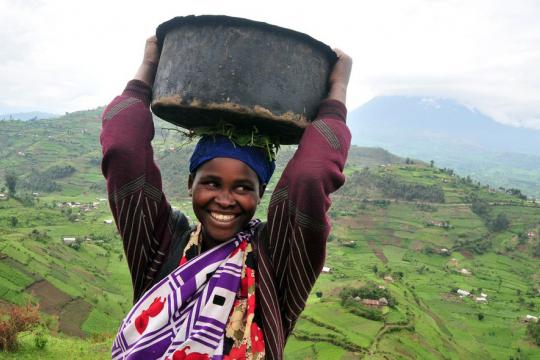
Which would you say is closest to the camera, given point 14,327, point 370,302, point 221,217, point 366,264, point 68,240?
point 221,217

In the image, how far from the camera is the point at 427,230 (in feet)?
217

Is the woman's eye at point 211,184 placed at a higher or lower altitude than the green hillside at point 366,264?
higher

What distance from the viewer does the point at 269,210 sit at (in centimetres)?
187

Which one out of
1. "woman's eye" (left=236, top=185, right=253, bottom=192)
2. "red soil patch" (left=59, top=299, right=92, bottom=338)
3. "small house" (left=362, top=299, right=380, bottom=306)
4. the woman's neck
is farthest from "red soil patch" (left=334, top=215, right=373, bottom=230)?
"woman's eye" (left=236, top=185, right=253, bottom=192)

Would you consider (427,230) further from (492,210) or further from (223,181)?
(223,181)

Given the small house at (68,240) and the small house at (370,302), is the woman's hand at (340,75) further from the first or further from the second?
the small house at (68,240)

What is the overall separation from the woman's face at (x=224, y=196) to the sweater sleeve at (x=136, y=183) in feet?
0.73

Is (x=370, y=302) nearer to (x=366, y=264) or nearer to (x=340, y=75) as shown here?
(x=366, y=264)

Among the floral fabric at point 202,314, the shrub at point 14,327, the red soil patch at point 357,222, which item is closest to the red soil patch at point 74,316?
the shrub at point 14,327

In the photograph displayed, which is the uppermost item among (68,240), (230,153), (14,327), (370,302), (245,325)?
(230,153)

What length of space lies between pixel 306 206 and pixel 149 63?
1.05 m

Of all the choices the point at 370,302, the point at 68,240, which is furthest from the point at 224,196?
the point at 68,240

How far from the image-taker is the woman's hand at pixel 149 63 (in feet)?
6.95

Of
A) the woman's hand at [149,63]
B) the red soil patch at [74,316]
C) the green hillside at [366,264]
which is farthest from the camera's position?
the green hillside at [366,264]
